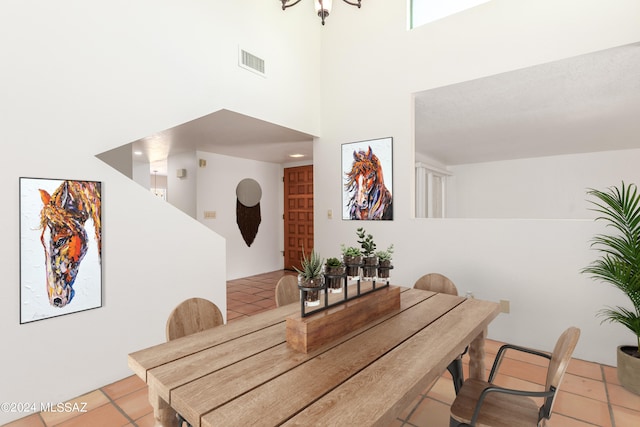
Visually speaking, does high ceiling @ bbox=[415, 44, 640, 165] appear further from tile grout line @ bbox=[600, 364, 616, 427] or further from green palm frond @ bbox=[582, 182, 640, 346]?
tile grout line @ bbox=[600, 364, 616, 427]

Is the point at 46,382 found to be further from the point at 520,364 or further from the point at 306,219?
the point at 306,219

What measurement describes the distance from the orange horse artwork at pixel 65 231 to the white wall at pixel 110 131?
0.09m

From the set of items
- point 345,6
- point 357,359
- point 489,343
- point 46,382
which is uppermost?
point 345,6

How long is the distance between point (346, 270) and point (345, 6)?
3776mm

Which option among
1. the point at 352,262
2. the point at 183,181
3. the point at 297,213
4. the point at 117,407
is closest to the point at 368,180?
the point at 352,262

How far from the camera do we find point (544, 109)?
3.85m

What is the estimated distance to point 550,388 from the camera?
1271mm

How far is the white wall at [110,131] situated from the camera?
77.4 inches

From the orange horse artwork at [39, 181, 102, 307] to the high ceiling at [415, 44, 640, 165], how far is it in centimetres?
327

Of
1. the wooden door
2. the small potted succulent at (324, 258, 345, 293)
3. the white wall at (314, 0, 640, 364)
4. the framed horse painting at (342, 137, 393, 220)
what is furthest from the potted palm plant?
the wooden door

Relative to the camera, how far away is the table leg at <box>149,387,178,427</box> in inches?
45.9

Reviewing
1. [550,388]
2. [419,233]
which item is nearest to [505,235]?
[419,233]

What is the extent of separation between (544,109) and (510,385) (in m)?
3.18

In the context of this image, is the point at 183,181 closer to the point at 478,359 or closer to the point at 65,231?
the point at 65,231
